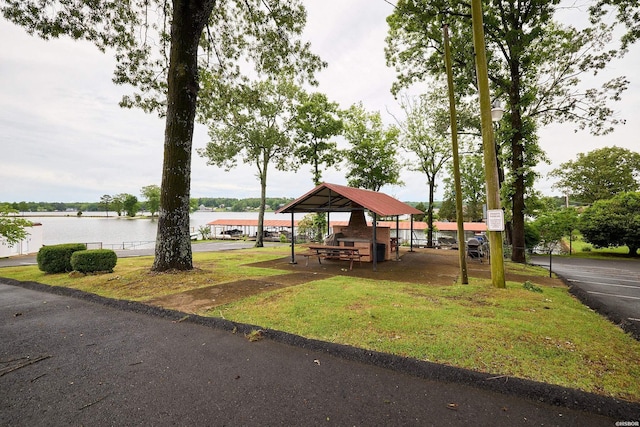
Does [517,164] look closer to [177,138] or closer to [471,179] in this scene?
[177,138]

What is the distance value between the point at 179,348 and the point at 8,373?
1.78m

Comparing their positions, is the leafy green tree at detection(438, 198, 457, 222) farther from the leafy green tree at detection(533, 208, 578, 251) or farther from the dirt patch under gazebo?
the dirt patch under gazebo

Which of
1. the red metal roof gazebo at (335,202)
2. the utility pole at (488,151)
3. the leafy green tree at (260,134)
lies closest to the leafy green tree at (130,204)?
the leafy green tree at (260,134)

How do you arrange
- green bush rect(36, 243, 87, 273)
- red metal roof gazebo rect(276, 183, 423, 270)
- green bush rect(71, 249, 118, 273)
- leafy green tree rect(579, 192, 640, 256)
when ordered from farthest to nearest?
leafy green tree rect(579, 192, 640, 256), red metal roof gazebo rect(276, 183, 423, 270), green bush rect(36, 243, 87, 273), green bush rect(71, 249, 118, 273)

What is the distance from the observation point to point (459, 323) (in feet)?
14.6

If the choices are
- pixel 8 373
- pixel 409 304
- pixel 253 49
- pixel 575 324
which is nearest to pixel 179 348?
pixel 8 373

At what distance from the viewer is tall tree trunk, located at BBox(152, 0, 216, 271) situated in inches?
340

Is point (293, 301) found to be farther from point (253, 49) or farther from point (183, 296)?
point (253, 49)

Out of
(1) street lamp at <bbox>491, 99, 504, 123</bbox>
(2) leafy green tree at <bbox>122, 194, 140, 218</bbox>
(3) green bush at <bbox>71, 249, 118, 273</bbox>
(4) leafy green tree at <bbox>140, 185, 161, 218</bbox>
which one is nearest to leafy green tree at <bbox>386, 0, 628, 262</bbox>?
(1) street lamp at <bbox>491, 99, 504, 123</bbox>

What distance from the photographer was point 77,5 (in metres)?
9.25

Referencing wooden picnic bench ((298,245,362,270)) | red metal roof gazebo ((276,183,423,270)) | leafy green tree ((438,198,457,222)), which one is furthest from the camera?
leafy green tree ((438,198,457,222))

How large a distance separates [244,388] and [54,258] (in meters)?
10.1

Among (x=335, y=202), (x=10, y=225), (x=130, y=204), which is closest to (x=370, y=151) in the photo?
(x=335, y=202)

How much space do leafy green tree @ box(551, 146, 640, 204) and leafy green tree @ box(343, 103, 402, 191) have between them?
33254 mm
